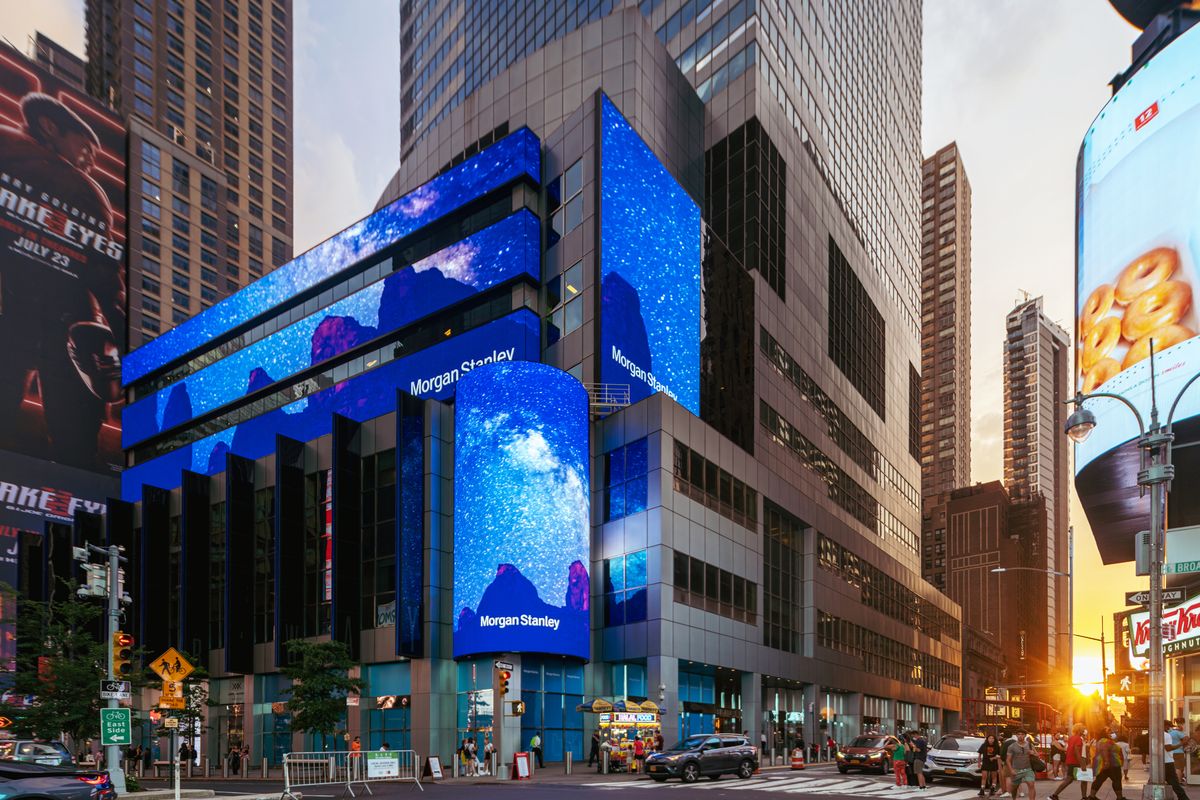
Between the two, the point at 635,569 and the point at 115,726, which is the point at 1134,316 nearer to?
the point at 635,569

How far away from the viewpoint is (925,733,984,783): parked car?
34844 millimetres

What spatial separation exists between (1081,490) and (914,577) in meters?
49.9

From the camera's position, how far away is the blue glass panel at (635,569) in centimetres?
4719

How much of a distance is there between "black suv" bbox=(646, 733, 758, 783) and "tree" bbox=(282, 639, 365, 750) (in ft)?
49.9

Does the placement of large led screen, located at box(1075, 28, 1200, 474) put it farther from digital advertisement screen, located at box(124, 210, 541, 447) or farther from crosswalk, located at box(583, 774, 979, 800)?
digital advertisement screen, located at box(124, 210, 541, 447)

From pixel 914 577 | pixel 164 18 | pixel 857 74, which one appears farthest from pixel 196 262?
pixel 914 577

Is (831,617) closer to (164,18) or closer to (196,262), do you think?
(196,262)

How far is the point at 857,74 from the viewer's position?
101m

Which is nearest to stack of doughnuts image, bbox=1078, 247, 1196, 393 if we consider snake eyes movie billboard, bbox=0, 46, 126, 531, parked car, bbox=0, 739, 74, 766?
parked car, bbox=0, 739, 74, 766

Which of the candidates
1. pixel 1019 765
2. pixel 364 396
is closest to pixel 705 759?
pixel 1019 765

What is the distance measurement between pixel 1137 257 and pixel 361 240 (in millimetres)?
46533

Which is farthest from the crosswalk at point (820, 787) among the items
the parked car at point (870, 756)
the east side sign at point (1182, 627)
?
the east side sign at point (1182, 627)

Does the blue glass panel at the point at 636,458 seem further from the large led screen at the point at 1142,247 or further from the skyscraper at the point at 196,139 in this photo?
the skyscraper at the point at 196,139

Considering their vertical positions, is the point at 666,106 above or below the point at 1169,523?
above
